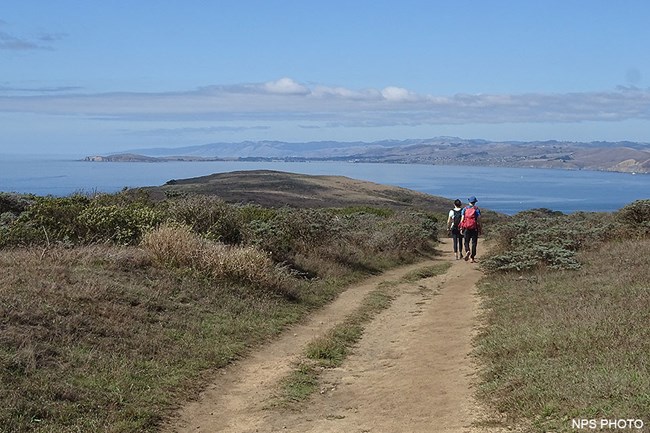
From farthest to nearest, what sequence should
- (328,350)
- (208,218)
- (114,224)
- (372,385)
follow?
(208,218), (114,224), (328,350), (372,385)

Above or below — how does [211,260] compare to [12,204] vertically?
below

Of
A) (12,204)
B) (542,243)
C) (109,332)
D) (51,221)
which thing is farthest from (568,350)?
(12,204)

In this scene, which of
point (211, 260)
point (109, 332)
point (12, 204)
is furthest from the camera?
point (12, 204)

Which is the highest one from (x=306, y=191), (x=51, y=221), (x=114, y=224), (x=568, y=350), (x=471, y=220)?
(x=51, y=221)

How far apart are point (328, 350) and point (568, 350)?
3.57 m

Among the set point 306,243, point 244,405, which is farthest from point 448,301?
point 244,405

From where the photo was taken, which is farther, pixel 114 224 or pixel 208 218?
pixel 208 218

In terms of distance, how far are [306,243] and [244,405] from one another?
11470 mm

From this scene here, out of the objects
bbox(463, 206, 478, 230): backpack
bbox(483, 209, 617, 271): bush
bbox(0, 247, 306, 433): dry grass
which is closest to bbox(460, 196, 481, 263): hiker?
bbox(463, 206, 478, 230): backpack

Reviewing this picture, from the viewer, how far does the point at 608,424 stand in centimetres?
519

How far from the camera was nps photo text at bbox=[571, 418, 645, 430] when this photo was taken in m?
5.06

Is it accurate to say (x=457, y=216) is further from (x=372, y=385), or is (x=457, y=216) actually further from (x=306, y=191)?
(x=306, y=191)

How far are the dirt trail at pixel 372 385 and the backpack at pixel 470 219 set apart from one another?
7.18 metres

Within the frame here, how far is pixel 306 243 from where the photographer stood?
19.0 m
